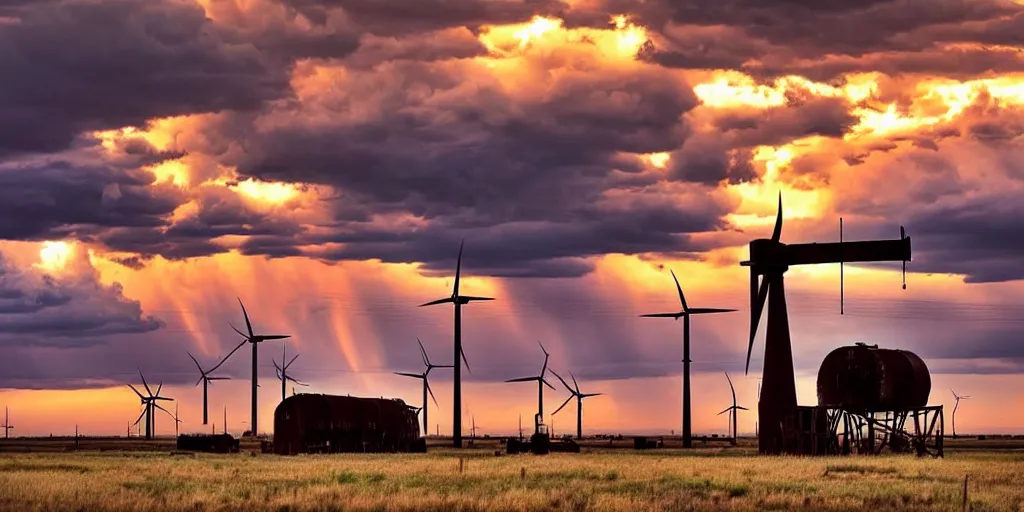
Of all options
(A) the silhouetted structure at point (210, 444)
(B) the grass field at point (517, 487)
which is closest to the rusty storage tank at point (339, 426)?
(A) the silhouetted structure at point (210, 444)

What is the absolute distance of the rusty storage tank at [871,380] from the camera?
95.4m

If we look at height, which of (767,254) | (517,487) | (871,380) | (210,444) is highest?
(767,254)

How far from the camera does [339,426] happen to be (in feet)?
383

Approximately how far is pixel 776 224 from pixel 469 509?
5847cm

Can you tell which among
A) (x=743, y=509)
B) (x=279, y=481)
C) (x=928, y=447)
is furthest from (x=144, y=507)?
(x=928, y=447)

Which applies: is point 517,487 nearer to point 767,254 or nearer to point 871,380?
point 767,254

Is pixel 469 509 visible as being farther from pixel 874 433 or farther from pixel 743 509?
pixel 874 433

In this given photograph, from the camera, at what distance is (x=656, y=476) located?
65250 millimetres

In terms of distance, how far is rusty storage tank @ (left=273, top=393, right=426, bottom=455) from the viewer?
11362cm

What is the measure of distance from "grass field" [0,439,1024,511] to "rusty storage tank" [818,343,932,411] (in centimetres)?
1620

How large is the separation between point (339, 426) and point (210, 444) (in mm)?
16600

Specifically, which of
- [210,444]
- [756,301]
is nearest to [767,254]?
[756,301]

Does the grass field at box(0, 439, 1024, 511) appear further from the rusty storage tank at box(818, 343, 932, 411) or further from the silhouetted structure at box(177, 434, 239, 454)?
the silhouetted structure at box(177, 434, 239, 454)

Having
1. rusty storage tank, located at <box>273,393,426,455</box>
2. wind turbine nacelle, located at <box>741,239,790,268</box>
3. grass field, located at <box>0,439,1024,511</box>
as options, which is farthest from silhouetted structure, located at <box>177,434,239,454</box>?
wind turbine nacelle, located at <box>741,239,790,268</box>
